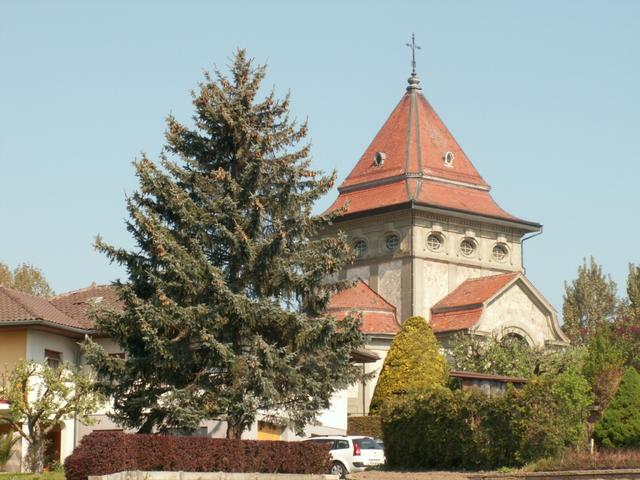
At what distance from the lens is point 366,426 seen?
167ft

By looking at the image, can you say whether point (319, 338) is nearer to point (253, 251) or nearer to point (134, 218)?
point (253, 251)

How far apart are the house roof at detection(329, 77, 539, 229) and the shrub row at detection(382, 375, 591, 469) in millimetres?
28036

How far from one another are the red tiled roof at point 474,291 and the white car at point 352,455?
22.1 m

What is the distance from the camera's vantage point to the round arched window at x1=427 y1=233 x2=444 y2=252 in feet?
211

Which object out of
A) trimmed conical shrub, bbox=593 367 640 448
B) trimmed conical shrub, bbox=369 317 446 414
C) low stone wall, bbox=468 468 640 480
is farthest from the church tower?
low stone wall, bbox=468 468 640 480

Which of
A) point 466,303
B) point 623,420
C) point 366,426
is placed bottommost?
point 366,426

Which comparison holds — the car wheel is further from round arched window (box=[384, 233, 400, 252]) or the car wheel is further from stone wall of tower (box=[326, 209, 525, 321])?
round arched window (box=[384, 233, 400, 252])

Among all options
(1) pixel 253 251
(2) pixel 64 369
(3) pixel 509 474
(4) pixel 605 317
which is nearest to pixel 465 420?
(3) pixel 509 474

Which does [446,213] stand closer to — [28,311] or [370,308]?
[370,308]

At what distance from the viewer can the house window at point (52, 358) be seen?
46.3 metres

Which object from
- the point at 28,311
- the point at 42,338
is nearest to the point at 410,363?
the point at 42,338

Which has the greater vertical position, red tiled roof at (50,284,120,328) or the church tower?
the church tower

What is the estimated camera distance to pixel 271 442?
33469 mm

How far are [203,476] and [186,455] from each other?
68 centimetres
